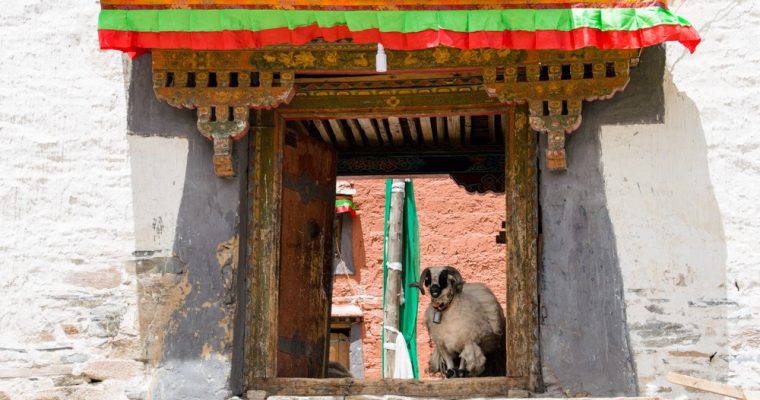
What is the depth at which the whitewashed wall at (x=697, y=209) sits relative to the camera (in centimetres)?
745

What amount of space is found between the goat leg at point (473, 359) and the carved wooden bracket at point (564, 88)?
1.68 m

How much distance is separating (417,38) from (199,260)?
1536 mm

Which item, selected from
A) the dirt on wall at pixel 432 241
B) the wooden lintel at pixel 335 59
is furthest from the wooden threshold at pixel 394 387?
the dirt on wall at pixel 432 241

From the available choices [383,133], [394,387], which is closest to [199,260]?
[394,387]

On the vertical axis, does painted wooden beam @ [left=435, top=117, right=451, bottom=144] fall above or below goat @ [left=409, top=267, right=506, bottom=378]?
above

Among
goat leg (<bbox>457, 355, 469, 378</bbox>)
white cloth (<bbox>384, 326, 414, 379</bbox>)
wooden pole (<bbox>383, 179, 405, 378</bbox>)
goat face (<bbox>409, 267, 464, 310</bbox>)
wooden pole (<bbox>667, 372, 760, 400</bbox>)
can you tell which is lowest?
wooden pole (<bbox>667, 372, 760, 400</bbox>)

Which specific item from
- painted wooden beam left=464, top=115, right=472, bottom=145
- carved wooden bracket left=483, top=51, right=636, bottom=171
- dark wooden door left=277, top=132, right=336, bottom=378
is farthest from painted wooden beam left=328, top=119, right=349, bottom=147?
carved wooden bracket left=483, top=51, right=636, bottom=171

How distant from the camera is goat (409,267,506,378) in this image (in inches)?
358

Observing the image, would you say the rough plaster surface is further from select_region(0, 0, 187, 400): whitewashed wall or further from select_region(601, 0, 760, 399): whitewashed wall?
select_region(601, 0, 760, 399): whitewashed wall

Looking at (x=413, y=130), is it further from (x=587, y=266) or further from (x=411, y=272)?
(x=411, y=272)

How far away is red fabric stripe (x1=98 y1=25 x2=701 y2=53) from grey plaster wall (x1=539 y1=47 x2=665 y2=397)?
520mm

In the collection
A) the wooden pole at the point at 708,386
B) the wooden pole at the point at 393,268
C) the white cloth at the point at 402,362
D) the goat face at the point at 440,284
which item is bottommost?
the wooden pole at the point at 708,386

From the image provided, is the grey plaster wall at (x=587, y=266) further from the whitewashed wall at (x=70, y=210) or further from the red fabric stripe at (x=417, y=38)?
the whitewashed wall at (x=70, y=210)

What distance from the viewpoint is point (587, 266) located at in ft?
25.0
